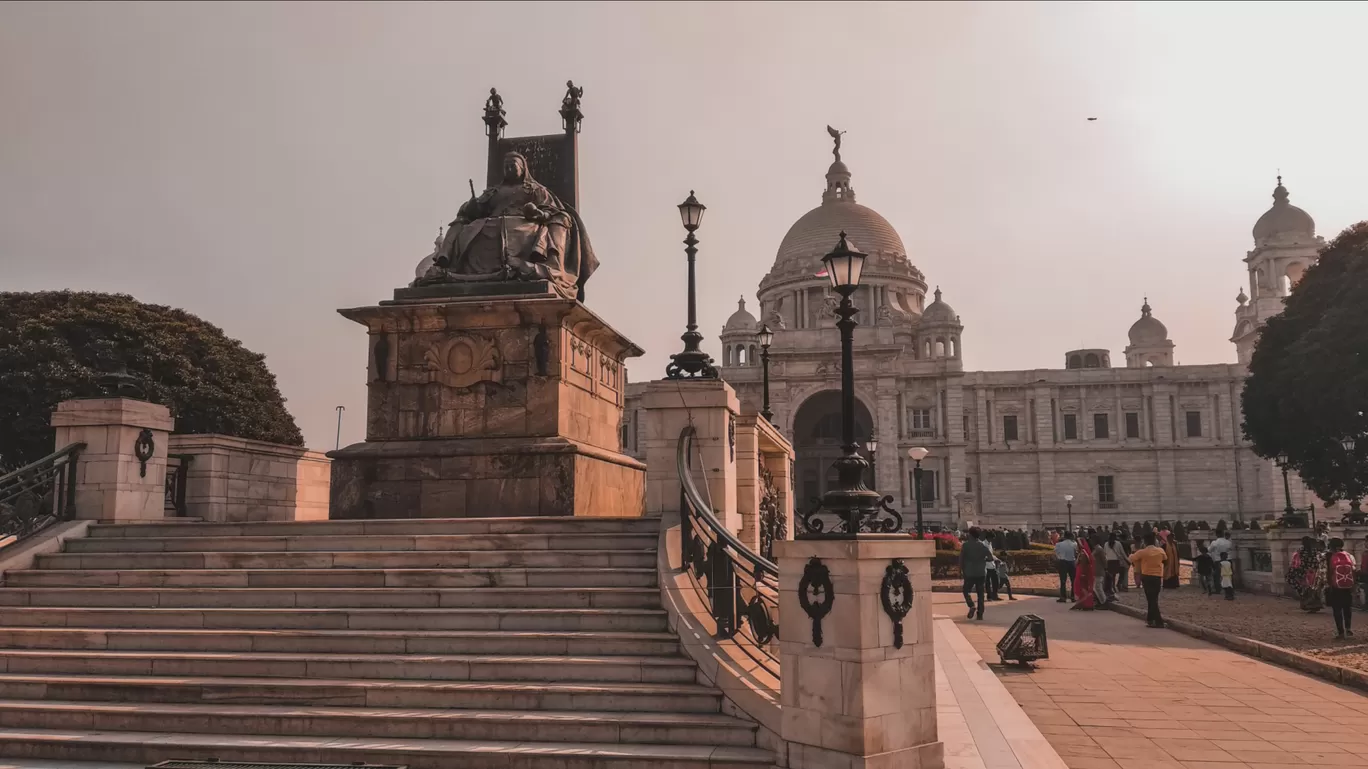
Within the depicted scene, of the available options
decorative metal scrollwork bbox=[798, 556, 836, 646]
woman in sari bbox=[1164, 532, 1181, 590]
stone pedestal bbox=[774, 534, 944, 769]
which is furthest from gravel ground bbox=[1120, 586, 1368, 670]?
decorative metal scrollwork bbox=[798, 556, 836, 646]

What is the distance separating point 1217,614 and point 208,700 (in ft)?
58.1

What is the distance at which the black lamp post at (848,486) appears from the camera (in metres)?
6.70

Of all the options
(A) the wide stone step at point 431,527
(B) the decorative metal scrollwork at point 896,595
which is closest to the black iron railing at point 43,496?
(A) the wide stone step at point 431,527

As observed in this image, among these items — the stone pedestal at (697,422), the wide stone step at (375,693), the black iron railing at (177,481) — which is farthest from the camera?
the black iron railing at (177,481)

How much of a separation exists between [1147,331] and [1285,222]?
20108mm

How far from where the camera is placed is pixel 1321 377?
3192 centimetres

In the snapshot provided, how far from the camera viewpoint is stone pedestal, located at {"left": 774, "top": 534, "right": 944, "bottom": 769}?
20.5 ft

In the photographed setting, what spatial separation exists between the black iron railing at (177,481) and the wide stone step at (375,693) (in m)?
6.68

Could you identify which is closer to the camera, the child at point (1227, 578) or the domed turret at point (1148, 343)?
the child at point (1227, 578)

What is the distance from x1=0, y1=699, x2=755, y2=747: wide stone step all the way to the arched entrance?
65.5 m

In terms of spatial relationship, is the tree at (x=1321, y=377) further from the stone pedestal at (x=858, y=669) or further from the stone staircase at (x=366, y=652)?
the stone pedestal at (x=858, y=669)

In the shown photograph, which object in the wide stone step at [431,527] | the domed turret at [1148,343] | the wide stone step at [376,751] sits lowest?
the wide stone step at [376,751]

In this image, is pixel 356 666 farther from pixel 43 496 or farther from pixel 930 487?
pixel 930 487

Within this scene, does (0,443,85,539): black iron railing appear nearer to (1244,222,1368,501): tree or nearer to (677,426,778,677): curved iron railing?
(677,426,778,677): curved iron railing
